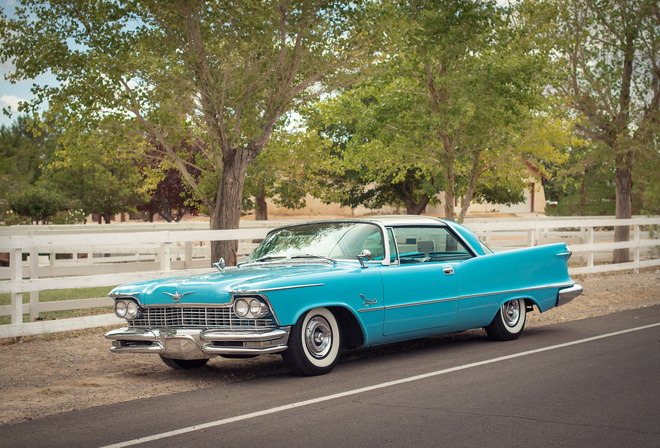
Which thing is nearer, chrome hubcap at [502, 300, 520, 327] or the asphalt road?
the asphalt road

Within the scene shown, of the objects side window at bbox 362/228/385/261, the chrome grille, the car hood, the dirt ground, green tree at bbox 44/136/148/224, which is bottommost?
the dirt ground

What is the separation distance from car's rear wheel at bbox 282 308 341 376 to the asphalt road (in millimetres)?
142

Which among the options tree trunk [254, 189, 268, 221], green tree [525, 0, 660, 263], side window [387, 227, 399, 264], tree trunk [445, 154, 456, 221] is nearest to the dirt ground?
side window [387, 227, 399, 264]

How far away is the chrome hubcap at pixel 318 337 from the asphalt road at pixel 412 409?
0.87 feet

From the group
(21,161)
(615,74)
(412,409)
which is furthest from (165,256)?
(21,161)

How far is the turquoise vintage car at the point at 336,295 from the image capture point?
6.64m

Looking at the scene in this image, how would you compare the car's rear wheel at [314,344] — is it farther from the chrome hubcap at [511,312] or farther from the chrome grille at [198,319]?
the chrome hubcap at [511,312]

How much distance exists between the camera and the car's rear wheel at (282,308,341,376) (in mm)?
6799

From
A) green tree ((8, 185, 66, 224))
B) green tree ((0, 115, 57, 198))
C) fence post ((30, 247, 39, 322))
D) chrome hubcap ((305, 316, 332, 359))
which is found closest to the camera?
chrome hubcap ((305, 316, 332, 359))

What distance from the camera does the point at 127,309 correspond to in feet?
24.0

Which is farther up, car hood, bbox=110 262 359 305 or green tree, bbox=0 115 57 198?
green tree, bbox=0 115 57 198

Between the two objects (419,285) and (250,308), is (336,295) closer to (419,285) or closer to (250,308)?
(250,308)

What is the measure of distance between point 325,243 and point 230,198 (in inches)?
313

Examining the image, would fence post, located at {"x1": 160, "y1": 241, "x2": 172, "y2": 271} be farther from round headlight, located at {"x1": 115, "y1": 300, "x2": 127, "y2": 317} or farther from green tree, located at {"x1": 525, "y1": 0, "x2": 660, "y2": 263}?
green tree, located at {"x1": 525, "y1": 0, "x2": 660, "y2": 263}
